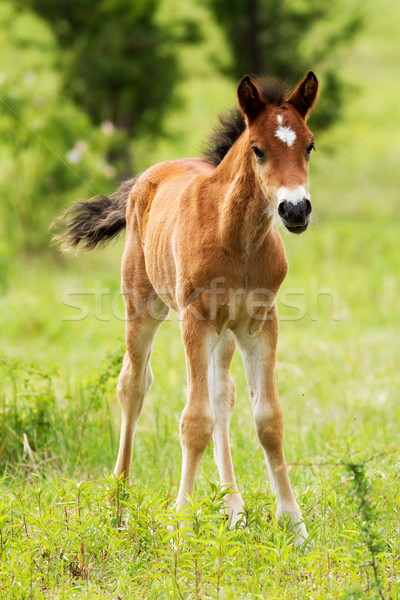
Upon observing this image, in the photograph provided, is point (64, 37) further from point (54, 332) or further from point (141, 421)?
point (141, 421)

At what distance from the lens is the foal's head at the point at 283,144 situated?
379 centimetres

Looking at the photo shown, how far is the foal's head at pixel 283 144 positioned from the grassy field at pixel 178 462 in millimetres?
507

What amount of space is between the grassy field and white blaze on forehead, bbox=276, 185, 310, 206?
0.57m

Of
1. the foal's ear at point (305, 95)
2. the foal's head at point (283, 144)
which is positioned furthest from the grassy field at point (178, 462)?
the foal's ear at point (305, 95)

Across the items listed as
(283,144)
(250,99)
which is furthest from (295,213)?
(250,99)

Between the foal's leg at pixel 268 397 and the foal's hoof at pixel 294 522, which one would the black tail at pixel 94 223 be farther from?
the foal's hoof at pixel 294 522

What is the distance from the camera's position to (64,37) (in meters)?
16.5

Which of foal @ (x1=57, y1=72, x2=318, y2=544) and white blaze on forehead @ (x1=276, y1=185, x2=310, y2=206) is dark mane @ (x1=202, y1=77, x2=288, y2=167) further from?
white blaze on forehead @ (x1=276, y1=185, x2=310, y2=206)

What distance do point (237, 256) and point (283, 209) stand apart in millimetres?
566

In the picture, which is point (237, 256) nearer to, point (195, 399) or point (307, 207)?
point (307, 207)

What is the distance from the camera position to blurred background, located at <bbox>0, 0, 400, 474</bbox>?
9938 millimetres

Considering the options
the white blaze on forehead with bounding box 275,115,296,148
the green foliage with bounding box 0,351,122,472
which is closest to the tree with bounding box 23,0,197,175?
the green foliage with bounding box 0,351,122,472

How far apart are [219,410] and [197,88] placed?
73.5 feet

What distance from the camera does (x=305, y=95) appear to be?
4207 mm
